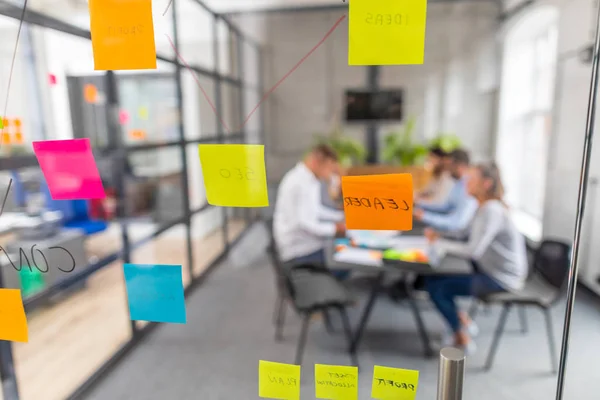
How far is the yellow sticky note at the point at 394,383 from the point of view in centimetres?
83

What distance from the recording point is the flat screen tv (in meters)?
5.53

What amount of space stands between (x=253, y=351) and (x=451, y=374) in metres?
1.97

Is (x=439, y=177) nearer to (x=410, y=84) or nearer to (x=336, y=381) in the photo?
(x=410, y=84)

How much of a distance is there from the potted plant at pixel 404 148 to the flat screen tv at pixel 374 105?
21 centimetres

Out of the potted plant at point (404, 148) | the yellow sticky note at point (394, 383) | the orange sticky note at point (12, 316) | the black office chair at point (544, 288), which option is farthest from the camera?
the potted plant at point (404, 148)

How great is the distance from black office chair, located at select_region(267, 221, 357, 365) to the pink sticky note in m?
1.51

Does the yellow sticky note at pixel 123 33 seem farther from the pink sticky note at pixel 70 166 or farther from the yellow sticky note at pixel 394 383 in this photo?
the yellow sticky note at pixel 394 383

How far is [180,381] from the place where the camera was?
2.21 metres

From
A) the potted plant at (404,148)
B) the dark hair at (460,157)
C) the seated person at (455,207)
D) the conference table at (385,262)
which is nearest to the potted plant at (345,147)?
the potted plant at (404,148)

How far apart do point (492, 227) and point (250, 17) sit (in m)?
4.04

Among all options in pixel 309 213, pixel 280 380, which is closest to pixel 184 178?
pixel 309 213

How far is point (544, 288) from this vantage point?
2.37m

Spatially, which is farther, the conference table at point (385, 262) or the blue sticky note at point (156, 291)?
the conference table at point (385, 262)

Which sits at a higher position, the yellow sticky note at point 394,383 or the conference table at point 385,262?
the yellow sticky note at point 394,383
